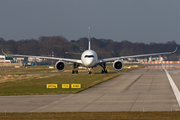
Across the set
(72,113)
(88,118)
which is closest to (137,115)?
(88,118)

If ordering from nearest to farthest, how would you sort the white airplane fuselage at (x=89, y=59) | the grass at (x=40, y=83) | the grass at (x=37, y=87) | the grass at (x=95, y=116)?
the grass at (x=95, y=116), the grass at (x=37, y=87), the grass at (x=40, y=83), the white airplane fuselage at (x=89, y=59)

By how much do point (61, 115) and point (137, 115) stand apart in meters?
3.75

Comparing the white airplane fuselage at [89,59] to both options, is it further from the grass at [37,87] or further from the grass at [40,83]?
the grass at [37,87]

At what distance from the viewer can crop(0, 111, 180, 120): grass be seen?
45.0 ft

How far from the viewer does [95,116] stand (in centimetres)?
1420

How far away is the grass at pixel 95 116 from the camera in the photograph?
13.7 m

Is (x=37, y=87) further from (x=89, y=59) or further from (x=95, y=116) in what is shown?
(x=89, y=59)

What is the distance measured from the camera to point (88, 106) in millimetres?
17312

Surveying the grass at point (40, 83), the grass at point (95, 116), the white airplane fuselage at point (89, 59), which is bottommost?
the grass at point (95, 116)

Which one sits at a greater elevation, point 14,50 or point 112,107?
point 14,50

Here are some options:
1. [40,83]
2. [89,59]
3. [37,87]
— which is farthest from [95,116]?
[89,59]

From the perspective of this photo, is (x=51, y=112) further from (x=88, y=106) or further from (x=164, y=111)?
(x=164, y=111)

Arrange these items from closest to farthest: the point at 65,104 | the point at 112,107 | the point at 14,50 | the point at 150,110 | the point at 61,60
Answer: the point at 150,110 < the point at 112,107 < the point at 65,104 < the point at 61,60 < the point at 14,50

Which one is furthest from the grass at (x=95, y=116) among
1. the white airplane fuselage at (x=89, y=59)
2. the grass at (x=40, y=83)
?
the white airplane fuselage at (x=89, y=59)
